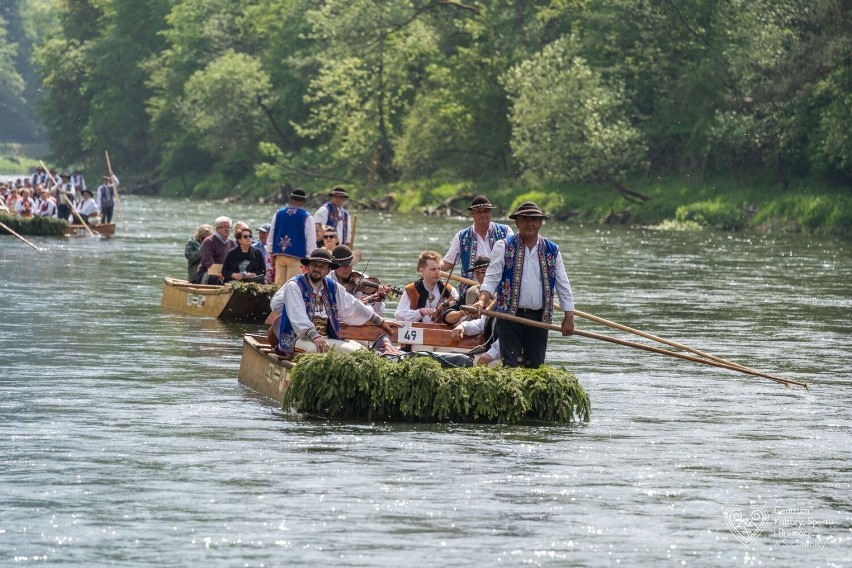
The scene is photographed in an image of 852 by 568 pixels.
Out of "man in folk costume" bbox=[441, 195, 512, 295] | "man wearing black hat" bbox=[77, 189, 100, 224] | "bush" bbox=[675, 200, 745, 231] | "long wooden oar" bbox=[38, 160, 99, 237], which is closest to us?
"man in folk costume" bbox=[441, 195, 512, 295]

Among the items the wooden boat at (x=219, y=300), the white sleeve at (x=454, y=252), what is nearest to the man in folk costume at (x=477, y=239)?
the white sleeve at (x=454, y=252)

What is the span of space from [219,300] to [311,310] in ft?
28.5

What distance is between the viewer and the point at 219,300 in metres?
25.0

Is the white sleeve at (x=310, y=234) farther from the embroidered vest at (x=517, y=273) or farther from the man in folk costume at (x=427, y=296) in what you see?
the embroidered vest at (x=517, y=273)

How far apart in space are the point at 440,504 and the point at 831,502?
286 centimetres

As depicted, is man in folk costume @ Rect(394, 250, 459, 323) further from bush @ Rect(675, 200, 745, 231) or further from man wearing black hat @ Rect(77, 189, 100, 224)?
bush @ Rect(675, 200, 745, 231)

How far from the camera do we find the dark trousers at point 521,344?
1595 centimetres

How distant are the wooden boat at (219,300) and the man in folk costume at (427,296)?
6360 mm

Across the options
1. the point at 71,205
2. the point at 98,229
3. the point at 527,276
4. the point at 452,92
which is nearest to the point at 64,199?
the point at 71,205

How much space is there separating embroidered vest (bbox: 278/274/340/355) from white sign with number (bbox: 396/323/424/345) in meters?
0.73

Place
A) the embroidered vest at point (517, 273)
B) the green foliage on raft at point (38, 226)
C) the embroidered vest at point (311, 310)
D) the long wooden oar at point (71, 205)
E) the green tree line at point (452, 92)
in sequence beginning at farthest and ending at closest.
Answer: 1. the green tree line at point (452, 92)
2. the long wooden oar at point (71, 205)
3. the green foliage on raft at point (38, 226)
4. the embroidered vest at point (311, 310)
5. the embroidered vest at point (517, 273)

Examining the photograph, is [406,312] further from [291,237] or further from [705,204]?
[705,204]

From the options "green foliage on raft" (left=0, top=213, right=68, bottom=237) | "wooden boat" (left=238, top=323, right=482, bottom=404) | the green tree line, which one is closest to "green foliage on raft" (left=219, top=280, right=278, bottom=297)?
"wooden boat" (left=238, top=323, right=482, bottom=404)

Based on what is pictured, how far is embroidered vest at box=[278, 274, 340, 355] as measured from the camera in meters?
16.4
